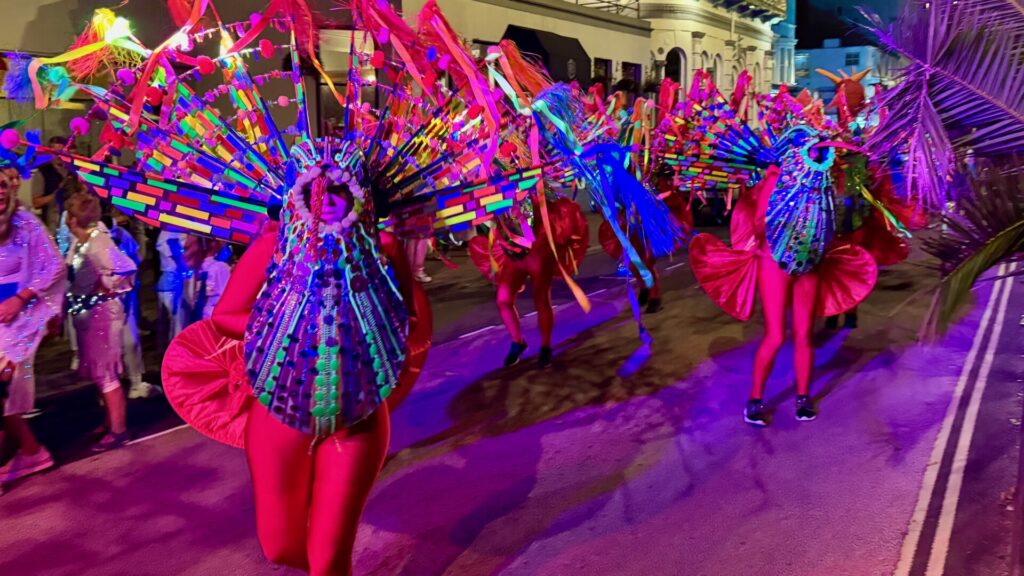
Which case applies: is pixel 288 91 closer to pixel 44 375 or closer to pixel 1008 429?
pixel 44 375

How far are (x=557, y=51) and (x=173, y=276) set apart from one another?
650 inches

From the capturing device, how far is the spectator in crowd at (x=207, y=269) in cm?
637

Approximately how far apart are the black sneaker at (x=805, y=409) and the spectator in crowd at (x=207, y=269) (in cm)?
435

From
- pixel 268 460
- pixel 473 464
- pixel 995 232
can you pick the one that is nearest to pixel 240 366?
pixel 268 460

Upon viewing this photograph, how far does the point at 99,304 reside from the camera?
5.15m

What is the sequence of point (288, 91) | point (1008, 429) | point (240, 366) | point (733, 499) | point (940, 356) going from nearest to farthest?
1. point (240, 366)
2. point (733, 499)
3. point (1008, 429)
4. point (940, 356)
5. point (288, 91)

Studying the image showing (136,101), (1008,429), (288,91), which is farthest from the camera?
(288,91)

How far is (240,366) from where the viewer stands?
10.3ft

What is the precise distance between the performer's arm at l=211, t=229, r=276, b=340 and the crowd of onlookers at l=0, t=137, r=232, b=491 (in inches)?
36.8

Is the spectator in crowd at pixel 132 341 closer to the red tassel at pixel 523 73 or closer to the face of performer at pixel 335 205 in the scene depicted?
the red tassel at pixel 523 73

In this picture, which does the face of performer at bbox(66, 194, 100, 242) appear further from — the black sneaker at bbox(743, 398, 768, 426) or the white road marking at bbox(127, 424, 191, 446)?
the black sneaker at bbox(743, 398, 768, 426)

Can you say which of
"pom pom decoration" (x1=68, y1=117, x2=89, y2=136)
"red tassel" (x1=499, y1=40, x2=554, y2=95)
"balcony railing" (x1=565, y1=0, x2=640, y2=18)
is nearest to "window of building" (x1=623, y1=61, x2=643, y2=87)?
"balcony railing" (x1=565, y1=0, x2=640, y2=18)

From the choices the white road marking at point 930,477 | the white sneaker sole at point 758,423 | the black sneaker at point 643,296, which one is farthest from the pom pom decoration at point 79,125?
the black sneaker at point 643,296

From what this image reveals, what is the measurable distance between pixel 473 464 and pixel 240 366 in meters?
2.00
